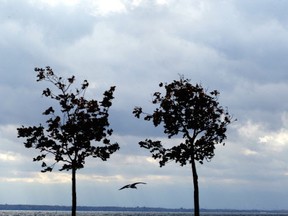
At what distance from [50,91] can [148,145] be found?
8083 millimetres

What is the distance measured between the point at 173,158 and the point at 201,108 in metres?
4.14

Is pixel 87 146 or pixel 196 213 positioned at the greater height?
pixel 87 146

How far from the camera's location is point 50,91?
39094 mm

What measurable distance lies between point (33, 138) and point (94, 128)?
4.38 metres

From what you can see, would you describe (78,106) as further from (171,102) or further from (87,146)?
(171,102)

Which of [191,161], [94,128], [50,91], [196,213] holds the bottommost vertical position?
[196,213]

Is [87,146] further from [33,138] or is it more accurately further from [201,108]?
[201,108]

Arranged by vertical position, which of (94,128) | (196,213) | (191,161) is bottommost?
(196,213)

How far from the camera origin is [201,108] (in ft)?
128

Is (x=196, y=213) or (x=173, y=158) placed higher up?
(x=173, y=158)

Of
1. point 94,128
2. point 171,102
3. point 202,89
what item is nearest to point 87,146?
point 94,128

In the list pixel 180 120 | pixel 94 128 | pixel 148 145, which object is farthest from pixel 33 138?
pixel 180 120

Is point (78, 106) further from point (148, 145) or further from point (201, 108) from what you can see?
point (201, 108)

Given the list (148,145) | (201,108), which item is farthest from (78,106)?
(201,108)
